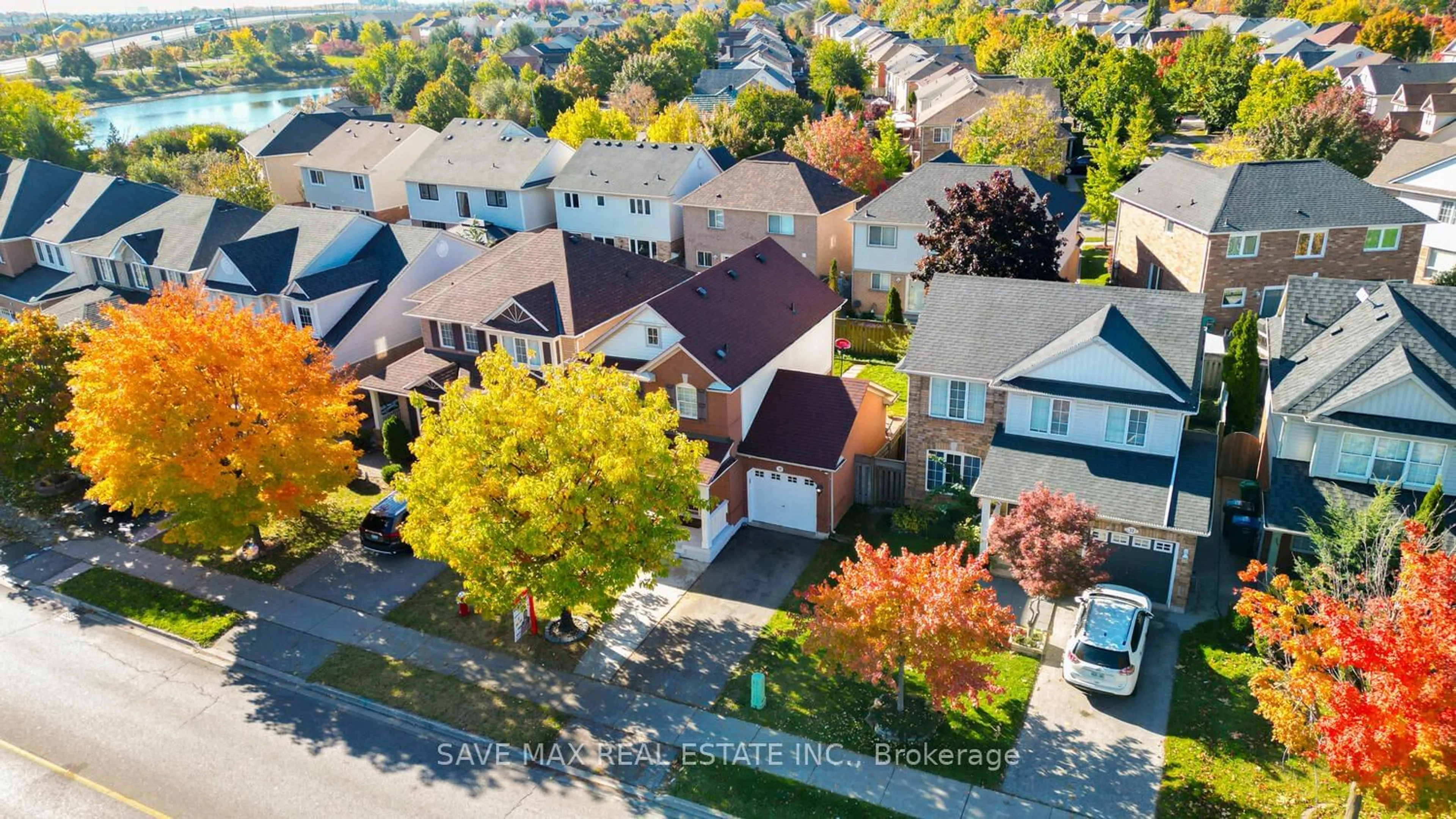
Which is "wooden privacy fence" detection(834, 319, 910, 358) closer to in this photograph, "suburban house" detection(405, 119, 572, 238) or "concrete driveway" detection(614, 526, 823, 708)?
"concrete driveway" detection(614, 526, 823, 708)

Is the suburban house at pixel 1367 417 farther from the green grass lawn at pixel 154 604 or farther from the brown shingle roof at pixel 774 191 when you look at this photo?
the green grass lawn at pixel 154 604

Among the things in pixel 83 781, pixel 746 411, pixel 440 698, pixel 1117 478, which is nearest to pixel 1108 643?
pixel 1117 478

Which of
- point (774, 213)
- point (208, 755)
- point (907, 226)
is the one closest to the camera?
point (208, 755)

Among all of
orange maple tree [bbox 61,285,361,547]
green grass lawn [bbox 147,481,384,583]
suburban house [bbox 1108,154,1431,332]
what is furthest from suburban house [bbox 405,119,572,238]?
suburban house [bbox 1108,154,1431,332]

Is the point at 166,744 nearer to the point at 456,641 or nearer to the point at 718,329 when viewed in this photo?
the point at 456,641

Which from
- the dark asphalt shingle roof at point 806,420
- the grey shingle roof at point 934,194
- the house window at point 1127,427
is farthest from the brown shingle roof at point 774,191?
the house window at point 1127,427

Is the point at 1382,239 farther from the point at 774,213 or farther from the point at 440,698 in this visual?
the point at 440,698
